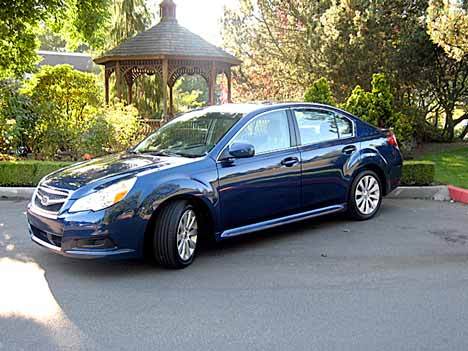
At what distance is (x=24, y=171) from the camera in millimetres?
9312

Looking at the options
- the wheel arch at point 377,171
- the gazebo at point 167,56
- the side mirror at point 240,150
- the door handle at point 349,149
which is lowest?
the wheel arch at point 377,171

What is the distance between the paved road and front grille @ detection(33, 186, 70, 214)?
2.02 feet

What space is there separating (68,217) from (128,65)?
11749 mm

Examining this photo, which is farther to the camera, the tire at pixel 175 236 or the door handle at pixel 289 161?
the door handle at pixel 289 161

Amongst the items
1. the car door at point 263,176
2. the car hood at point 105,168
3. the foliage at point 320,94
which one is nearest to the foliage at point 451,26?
the foliage at point 320,94

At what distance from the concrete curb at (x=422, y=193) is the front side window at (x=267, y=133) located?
3.26 meters

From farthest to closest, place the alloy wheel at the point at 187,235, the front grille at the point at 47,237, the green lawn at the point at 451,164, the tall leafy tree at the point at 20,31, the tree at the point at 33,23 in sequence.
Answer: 1. the tree at the point at 33,23
2. the tall leafy tree at the point at 20,31
3. the green lawn at the point at 451,164
4. the alloy wheel at the point at 187,235
5. the front grille at the point at 47,237

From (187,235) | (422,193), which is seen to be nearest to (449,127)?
(422,193)

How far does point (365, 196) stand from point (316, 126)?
4.06 feet

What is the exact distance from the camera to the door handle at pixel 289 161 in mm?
6039

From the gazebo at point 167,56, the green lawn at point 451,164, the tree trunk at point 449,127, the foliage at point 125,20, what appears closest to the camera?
the green lawn at point 451,164

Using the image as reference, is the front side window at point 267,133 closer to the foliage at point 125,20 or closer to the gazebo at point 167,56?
the gazebo at point 167,56

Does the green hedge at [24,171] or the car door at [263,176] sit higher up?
the car door at [263,176]

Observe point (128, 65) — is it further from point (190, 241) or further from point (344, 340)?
point (344, 340)
